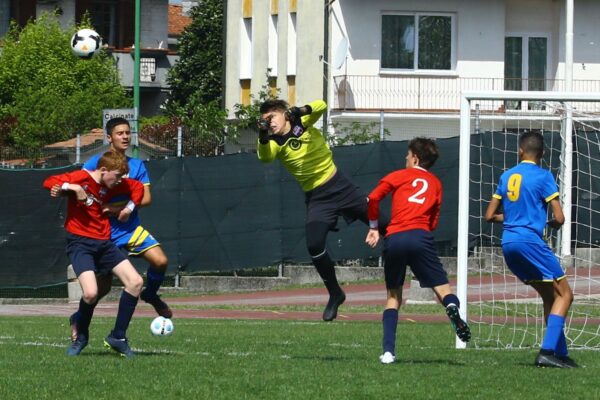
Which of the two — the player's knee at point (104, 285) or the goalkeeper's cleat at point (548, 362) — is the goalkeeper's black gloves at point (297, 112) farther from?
the goalkeeper's cleat at point (548, 362)

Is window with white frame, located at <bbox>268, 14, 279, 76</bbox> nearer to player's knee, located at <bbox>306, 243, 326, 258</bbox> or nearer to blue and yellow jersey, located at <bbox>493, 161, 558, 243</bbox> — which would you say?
player's knee, located at <bbox>306, 243, 326, 258</bbox>

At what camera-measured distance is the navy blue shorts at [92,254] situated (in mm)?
11766

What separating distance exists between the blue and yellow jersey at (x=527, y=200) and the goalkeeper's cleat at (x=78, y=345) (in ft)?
12.0

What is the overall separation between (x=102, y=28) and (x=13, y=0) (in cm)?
460

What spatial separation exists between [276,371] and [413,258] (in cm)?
155

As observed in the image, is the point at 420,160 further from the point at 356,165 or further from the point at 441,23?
the point at 441,23

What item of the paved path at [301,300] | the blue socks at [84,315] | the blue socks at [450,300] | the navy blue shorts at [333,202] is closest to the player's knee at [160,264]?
the blue socks at [84,315]

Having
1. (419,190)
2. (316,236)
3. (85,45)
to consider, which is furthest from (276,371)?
(85,45)

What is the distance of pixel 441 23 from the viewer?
38406 mm

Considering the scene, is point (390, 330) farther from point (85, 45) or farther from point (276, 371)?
point (85, 45)

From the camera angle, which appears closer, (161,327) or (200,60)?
(161,327)

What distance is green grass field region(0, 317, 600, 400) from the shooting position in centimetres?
940

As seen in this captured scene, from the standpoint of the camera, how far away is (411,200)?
11.4 m

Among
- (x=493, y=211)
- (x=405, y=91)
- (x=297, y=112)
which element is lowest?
(x=493, y=211)
